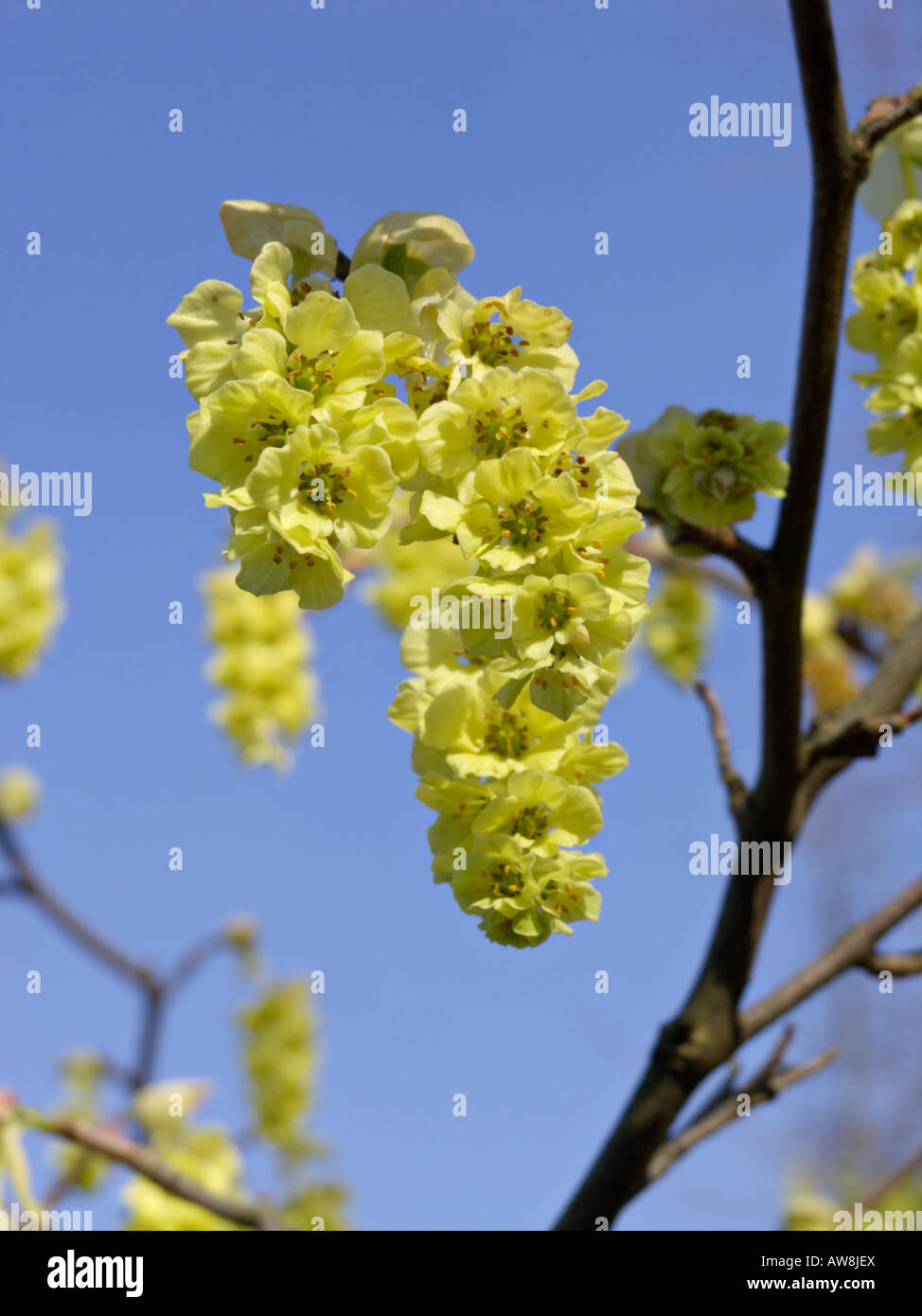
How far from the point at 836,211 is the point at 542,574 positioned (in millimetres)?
1065

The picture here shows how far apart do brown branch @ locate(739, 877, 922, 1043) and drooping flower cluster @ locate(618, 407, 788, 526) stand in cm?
98

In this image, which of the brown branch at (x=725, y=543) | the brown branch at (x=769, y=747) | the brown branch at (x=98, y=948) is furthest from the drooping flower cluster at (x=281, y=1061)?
the brown branch at (x=725, y=543)

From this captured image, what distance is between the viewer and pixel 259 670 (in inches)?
242

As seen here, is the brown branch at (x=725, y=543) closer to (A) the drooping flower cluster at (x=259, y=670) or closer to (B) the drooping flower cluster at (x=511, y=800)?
(B) the drooping flower cluster at (x=511, y=800)

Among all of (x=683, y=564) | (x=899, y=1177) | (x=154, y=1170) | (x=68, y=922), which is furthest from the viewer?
(x=68, y=922)

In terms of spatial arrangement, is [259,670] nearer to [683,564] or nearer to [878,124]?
[683,564]

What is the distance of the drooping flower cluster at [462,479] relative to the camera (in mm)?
1371

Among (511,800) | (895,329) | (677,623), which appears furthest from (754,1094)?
(677,623)

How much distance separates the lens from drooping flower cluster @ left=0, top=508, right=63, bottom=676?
6332 millimetres

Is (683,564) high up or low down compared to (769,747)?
A: up

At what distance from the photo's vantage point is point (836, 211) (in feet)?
6.66

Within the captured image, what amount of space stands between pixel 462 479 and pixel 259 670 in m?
4.84
